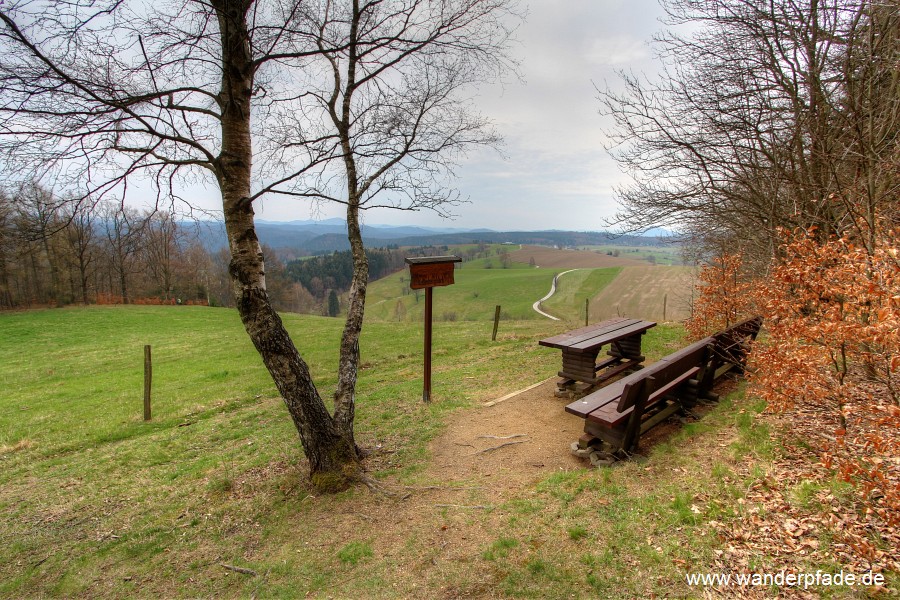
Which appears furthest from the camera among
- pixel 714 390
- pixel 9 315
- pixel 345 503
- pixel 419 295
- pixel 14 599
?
pixel 419 295

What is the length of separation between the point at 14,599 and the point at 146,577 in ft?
3.34

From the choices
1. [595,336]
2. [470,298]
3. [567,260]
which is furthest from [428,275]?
[567,260]

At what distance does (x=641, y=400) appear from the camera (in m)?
3.94

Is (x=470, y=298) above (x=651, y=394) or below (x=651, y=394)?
below

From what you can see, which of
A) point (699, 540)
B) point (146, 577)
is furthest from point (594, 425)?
point (146, 577)

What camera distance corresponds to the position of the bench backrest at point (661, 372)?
3.77 meters

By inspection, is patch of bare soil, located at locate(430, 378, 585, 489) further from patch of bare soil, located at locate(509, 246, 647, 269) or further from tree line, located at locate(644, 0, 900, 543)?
patch of bare soil, located at locate(509, 246, 647, 269)

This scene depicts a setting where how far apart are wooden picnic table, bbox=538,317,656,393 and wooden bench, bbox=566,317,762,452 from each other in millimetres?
1199

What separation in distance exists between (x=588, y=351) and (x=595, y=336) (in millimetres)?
545

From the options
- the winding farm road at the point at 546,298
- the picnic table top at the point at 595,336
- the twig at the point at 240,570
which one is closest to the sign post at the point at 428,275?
the picnic table top at the point at 595,336

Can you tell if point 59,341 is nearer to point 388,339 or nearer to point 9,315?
point 9,315

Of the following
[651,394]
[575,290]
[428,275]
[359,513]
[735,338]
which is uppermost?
[428,275]

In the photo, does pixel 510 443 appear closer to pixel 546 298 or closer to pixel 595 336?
pixel 595 336

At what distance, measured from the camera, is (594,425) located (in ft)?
14.1
